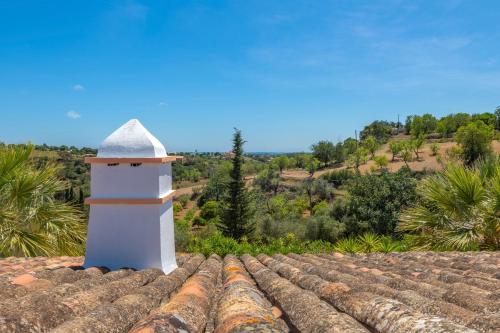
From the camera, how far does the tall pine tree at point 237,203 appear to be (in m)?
29.8

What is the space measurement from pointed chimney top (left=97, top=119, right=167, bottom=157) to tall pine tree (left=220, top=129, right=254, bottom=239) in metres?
24.8

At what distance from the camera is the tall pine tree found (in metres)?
29.8

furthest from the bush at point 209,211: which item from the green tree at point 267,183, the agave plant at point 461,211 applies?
the agave plant at point 461,211

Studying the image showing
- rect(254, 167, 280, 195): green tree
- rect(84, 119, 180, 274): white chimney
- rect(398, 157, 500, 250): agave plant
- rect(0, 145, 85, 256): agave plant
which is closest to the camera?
rect(84, 119, 180, 274): white chimney

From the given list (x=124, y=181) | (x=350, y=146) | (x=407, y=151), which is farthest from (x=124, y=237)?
(x=350, y=146)

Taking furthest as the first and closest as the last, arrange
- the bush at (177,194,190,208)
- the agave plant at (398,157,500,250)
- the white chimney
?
the bush at (177,194,190,208), the agave plant at (398,157,500,250), the white chimney

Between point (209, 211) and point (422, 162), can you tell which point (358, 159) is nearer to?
point (422, 162)

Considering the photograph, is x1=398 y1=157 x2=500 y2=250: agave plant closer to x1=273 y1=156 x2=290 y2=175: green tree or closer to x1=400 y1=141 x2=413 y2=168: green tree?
x1=400 y1=141 x2=413 y2=168: green tree

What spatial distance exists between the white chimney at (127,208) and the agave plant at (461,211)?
7325 millimetres

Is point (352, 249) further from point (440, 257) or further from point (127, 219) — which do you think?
point (127, 219)

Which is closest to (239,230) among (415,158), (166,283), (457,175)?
(457,175)

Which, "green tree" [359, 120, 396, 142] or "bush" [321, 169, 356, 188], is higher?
"green tree" [359, 120, 396, 142]

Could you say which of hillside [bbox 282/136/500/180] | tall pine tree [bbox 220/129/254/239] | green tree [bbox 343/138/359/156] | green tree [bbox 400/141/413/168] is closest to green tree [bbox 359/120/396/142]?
green tree [bbox 343/138/359/156]

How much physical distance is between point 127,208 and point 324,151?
7994 centimetres
